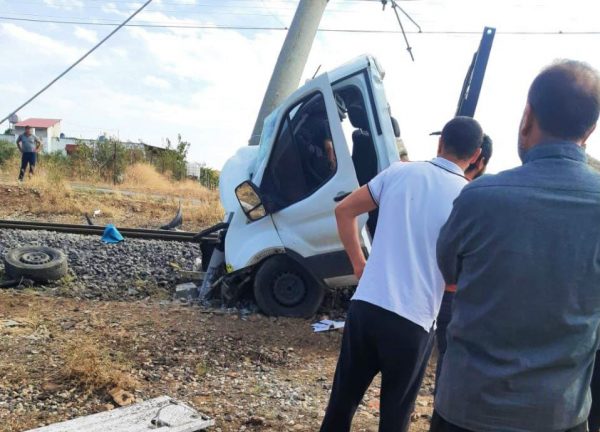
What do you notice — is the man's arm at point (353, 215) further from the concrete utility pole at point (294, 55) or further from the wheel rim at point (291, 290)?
the concrete utility pole at point (294, 55)

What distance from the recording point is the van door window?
5.75 m

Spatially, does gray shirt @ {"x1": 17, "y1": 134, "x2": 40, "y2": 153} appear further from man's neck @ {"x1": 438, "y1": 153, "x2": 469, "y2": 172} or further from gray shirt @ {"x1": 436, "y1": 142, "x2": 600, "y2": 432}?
gray shirt @ {"x1": 436, "y1": 142, "x2": 600, "y2": 432}

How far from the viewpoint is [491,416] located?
1.58 meters

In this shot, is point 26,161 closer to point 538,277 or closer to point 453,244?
point 453,244

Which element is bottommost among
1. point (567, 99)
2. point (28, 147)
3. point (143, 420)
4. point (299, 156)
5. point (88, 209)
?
point (143, 420)

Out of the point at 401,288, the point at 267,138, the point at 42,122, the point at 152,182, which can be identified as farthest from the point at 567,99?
the point at 42,122

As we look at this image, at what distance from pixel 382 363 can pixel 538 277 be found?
1143mm

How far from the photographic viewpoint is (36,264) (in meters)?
7.01

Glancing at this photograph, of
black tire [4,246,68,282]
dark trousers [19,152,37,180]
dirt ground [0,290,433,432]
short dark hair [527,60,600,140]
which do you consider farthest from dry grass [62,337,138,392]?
dark trousers [19,152,37,180]

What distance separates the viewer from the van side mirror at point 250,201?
5.86 m

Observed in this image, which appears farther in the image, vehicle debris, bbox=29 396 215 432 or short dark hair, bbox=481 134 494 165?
short dark hair, bbox=481 134 494 165

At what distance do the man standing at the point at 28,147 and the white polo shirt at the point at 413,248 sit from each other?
16551 mm

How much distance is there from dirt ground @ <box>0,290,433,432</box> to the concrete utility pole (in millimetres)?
6736

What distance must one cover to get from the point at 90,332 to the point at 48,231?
238 inches
